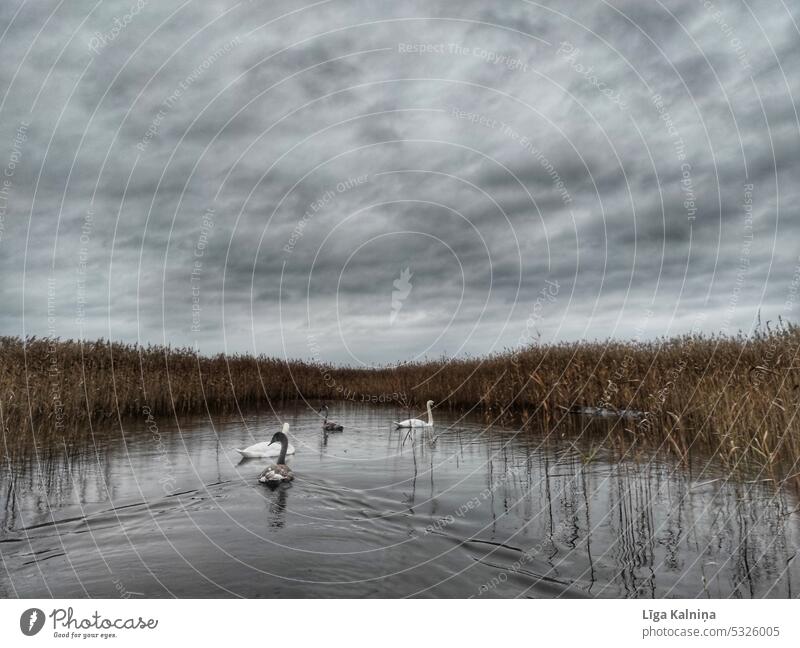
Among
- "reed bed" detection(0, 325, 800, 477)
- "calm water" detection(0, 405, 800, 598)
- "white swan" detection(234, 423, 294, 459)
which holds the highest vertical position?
"reed bed" detection(0, 325, 800, 477)

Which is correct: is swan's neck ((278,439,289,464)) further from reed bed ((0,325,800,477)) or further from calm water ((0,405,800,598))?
reed bed ((0,325,800,477))

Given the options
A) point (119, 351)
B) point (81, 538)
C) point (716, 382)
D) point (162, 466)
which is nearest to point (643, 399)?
point (716, 382)

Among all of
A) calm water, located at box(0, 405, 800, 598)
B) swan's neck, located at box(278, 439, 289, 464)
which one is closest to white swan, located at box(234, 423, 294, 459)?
calm water, located at box(0, 405, 800, 598)

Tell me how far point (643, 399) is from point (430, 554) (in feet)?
42.3

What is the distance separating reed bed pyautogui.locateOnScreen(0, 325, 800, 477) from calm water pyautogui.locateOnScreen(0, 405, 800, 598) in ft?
3.79

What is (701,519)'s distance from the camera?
767cm

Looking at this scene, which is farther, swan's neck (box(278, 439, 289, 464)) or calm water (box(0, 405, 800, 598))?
swan's neck (box(278, 439, 289, 464))

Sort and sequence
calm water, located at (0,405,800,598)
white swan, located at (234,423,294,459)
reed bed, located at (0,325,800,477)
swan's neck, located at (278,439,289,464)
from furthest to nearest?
white swan, located at (234,423,294,459), swan's neck, located at (278,439,289,464), reed bed, located at (0,325,800,477), calm water, located at (0,405,800,598)

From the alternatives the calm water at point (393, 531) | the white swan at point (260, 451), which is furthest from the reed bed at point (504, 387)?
the white swan at point (260, 451)

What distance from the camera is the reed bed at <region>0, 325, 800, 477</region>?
36.5 ft

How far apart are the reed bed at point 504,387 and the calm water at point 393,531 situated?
3.79 feet

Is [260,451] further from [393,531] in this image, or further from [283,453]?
[393,531]

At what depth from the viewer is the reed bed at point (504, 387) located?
1113 cm

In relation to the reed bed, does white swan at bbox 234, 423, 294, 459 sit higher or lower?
lower
